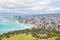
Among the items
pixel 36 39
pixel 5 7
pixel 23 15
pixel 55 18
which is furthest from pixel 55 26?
pixel 5 7

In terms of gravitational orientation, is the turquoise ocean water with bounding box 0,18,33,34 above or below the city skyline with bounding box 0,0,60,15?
below

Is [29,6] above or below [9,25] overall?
above

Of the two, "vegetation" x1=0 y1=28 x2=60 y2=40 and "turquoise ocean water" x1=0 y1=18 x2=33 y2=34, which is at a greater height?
"turquoise ocean water" x1=0 y1=18 x2=33 y2=34

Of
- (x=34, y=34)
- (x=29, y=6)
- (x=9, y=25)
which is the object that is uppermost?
(x=29, y=6)

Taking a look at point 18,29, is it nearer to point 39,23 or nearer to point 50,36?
point 39,23

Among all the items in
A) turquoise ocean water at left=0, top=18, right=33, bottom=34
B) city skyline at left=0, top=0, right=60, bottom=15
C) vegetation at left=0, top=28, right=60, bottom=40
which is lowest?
vegetation at left=0, top=28, right=60, bottom=40

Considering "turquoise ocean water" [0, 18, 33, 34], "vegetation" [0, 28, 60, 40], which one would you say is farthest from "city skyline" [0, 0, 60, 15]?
"vegetation" [0, 28, 60, 40]

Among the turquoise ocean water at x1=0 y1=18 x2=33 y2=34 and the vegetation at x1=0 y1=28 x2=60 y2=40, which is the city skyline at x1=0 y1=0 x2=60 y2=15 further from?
the vegetation at x1=0 y1=28 x2=60 y2=40

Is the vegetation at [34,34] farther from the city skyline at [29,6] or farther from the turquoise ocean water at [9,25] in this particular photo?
the city skyline at [29,6]

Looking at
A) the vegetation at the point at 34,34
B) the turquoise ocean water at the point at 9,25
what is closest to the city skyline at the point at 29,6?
the turquoise ocean water at the point at 9,25
